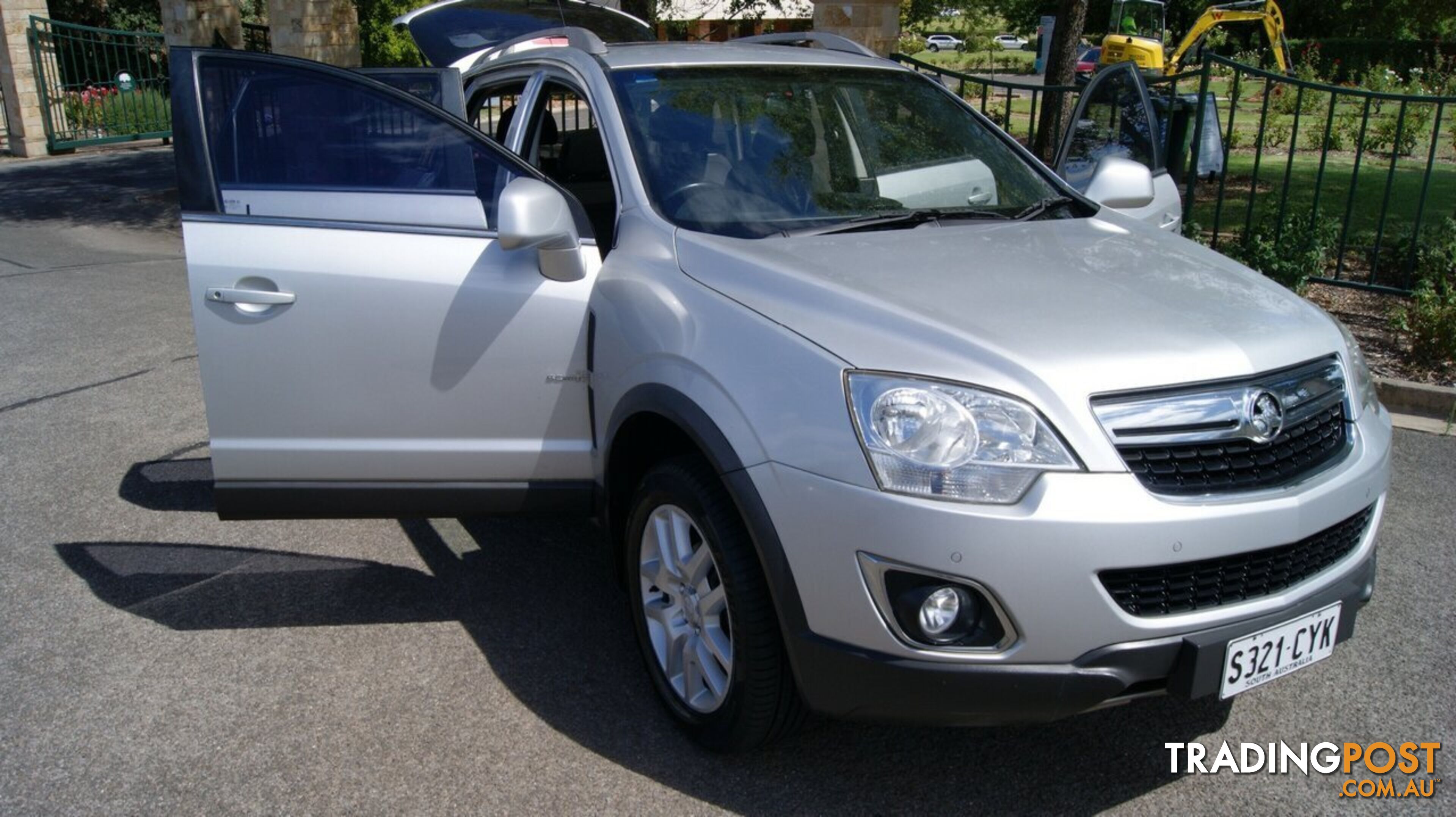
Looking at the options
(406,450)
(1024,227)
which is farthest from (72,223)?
(1024,227)

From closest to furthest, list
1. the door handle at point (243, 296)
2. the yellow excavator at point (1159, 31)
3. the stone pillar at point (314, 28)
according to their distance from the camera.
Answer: the door handle at point (243, 296), the stone pillar at point (314, 28), the yellow excavator at point (1159, 31)

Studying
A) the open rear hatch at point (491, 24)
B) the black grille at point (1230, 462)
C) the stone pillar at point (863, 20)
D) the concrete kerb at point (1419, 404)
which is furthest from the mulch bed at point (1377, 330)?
the stone pillar at point (863, 20)

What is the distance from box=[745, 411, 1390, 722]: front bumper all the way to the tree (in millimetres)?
7276

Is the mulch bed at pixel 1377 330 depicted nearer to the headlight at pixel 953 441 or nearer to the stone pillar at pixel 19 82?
the headlight at pixel 953 441

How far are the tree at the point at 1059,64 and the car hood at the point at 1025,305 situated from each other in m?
6.21

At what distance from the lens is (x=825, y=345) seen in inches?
114

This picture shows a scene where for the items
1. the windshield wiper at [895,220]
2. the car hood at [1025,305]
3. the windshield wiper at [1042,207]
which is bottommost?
the car hood at [1025,305]

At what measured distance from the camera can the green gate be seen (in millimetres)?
19328

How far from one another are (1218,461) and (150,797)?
2811mm

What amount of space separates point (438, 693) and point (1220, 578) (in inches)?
88.9

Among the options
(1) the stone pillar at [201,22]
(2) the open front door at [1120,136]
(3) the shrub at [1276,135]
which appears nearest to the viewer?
(2) the open front door at [1120,136]

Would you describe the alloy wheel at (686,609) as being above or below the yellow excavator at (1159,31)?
below

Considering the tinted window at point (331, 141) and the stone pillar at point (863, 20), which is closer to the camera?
the tinted window at point (331, 141)

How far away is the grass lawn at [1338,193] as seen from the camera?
1130cm
